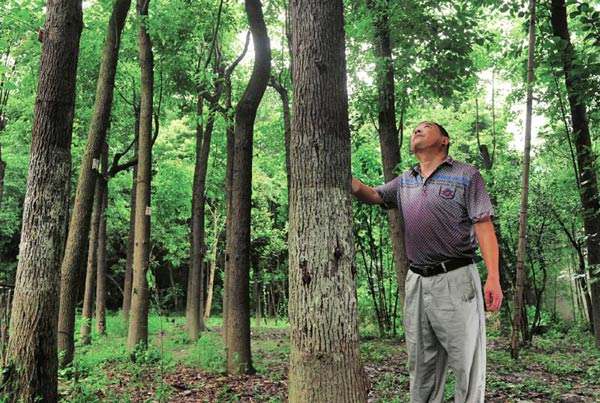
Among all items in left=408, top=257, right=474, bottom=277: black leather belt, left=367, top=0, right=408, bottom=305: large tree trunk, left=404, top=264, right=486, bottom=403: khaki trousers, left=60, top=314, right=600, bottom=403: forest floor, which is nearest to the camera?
left=404, top=264, right=486, bottom=403: khaki trousers

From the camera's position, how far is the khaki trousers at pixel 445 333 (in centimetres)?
329

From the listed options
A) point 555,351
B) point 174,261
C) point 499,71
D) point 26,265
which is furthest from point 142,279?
point 174,261

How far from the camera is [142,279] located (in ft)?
28.9

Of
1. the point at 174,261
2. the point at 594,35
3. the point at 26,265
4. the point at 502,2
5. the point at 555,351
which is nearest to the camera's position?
the point at 26,265

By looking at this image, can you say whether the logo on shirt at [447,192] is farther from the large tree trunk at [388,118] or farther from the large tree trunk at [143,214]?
the large tree trunk at [143,214]

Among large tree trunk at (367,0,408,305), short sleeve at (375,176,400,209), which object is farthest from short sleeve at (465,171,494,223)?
large tree trunk at (367,0,408,305)

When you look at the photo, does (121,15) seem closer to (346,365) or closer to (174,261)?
(346,365)

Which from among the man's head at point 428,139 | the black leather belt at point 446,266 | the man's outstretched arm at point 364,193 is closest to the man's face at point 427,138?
the man's head at point 428,139

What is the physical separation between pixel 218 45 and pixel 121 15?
5.28m

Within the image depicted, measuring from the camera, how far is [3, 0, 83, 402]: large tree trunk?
4.45 m

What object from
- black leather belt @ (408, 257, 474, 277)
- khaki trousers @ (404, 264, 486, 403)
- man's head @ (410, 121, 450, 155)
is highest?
man's head @ (410, 121, 450, 155)

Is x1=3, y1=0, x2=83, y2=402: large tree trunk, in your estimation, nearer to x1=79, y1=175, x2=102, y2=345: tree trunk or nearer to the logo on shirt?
the logo on shirt

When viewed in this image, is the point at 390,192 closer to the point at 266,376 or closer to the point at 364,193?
the point at 364,193

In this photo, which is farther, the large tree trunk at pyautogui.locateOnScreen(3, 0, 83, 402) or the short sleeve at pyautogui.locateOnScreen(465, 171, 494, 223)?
the large tree trunk at pyautogui.locateOnScreen(3, 0, 83, 402)
